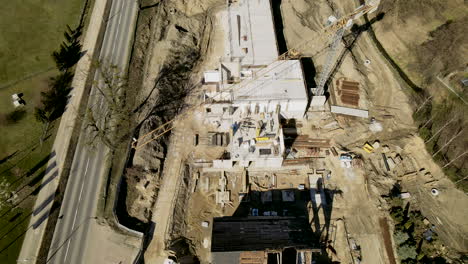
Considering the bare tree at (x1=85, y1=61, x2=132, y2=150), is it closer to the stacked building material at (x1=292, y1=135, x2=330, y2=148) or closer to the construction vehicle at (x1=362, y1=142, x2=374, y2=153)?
the stacked building material at (x1=292, y1=135, x2=330, y2=148)

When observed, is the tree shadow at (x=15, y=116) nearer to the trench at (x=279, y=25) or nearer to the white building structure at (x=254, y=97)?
the white building structure at (x=254, y=97)

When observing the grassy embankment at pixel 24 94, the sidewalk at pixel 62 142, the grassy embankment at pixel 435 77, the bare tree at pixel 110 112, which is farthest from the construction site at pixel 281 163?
the grassy embankment at pixel 24 94

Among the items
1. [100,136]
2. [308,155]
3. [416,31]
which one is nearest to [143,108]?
[100,136]

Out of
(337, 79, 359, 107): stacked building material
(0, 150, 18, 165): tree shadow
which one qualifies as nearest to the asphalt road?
(0, 150, 18, 165): tree shadow

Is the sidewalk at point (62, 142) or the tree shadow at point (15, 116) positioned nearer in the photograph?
the sidewalk at point (62, 142)

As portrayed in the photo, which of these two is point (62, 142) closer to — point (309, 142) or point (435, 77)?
point (309, 142)

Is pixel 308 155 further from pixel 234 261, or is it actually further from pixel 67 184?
pixel 67 184
